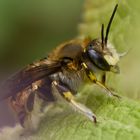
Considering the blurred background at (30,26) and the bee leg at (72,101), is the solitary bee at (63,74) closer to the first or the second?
the bee leg at (72,101)

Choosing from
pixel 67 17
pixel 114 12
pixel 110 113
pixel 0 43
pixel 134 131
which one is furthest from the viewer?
pixel 67 17

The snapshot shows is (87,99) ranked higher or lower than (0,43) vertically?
lower

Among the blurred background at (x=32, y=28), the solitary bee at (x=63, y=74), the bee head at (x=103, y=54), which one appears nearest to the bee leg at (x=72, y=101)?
the solitary bee at (x=63, y=74)

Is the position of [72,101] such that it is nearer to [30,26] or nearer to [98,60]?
[98,60]

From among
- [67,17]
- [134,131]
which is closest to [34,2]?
[67,17]

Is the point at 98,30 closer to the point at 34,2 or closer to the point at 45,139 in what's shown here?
the point at 45,139

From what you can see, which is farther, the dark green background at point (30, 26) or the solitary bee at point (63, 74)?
the dark green background at point (30, 26)

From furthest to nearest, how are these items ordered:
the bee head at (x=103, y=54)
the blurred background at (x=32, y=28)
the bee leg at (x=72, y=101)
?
the blurred background at (x=32, y=28) < the bee head at (x=103, y=54) < the bee leg at (x=72, y=101)

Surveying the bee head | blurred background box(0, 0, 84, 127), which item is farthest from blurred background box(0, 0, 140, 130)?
the bee head
